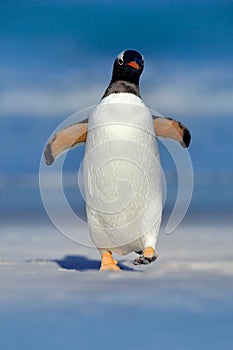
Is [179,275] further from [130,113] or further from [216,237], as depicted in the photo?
[216,237]

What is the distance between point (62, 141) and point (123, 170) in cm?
51

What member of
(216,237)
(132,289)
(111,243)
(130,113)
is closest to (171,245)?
(216,237)

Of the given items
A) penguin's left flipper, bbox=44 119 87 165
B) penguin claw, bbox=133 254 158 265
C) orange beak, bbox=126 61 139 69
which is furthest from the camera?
penguin's left flipper, bbox=44 119 87 165

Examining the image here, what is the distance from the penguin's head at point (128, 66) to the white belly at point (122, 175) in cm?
12

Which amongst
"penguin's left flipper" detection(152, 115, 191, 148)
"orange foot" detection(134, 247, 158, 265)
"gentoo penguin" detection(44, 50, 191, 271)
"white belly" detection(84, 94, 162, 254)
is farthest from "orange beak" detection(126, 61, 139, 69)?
"orange foot" detection(134, 247, 158, 265)

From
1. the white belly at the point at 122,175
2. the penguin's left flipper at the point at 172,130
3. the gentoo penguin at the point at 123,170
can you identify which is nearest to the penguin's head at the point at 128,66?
the gentoo penguin at the point at 123,170

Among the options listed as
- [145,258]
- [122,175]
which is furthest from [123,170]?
[145,258]

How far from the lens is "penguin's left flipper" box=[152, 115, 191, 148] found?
4.58 metres

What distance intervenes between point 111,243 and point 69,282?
673mm

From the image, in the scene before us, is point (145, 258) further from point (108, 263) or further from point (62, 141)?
point (62, 141)

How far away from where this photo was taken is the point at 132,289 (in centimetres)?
357

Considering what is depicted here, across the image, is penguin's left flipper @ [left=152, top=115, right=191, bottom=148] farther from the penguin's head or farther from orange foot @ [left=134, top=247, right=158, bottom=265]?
orange foot @ [left=134, top=247, right=158, bottom=265]

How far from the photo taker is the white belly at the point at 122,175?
4246 mm

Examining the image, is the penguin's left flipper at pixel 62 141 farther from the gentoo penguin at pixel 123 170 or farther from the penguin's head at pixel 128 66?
the penguin's head at pixel 128 66
